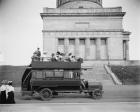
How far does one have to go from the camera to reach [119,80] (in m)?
17.0

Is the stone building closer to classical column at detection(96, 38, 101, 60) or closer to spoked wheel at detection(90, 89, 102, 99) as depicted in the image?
classical column at detection(96, 38, 101, 60)

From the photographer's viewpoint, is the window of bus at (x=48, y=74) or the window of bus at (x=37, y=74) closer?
the window of bus at (x=48, y=74)

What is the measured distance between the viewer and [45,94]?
10219mm

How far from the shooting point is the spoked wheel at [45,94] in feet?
33.1

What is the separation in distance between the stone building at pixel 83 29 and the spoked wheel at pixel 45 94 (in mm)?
23415

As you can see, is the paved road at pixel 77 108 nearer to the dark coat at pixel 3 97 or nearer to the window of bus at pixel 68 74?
the dark coat at pixel 3 97

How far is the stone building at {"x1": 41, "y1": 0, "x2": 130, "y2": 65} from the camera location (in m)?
33.9

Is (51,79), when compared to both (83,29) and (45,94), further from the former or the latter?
(83,29)

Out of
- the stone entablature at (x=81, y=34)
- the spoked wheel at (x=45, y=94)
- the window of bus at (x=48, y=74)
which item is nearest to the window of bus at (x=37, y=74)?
the window of bus at (x=48, y=74)

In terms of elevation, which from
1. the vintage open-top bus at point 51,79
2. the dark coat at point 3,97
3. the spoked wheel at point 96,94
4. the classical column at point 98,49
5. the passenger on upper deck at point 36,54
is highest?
the classical column at point 98,49

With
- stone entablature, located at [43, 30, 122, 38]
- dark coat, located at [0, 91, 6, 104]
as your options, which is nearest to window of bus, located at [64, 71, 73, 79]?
dark coat, located at [0, 91, 6, 104]

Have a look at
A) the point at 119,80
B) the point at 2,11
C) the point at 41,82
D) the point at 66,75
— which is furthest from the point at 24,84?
the point at 119,80

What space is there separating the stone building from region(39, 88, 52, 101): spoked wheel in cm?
2342

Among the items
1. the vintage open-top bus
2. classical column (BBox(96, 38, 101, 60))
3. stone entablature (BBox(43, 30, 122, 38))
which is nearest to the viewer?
the vintage open-top bus
